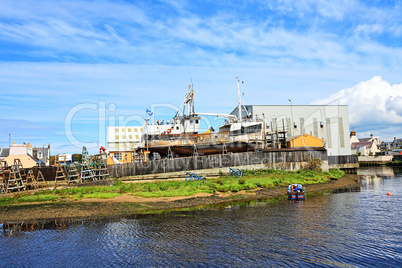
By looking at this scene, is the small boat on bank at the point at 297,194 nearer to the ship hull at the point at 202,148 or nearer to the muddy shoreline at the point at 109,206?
the muddy shoreline at the point at 109,206

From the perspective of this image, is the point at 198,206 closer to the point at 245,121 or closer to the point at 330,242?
the point at 330,242

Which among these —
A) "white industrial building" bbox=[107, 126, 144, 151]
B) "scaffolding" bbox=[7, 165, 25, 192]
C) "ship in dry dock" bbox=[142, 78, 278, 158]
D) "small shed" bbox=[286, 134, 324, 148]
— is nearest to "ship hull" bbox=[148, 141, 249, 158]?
"ship in dry dock" bbox=[142, 78, 278, 158]

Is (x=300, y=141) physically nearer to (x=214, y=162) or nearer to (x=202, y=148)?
(x=202, y=148)

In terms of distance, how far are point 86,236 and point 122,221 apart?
383cm

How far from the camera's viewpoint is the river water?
557 inches

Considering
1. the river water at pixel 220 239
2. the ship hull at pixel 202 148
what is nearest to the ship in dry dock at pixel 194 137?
the ship hull at pixel 202 148

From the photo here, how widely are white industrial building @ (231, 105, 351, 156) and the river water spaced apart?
46.8 m

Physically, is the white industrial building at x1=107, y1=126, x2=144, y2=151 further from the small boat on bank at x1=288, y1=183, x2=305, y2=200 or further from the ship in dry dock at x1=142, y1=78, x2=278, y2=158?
the small boat on bank at x1=288, y1=183, x2=305, y2=200

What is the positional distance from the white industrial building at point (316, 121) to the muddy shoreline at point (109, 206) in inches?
1602

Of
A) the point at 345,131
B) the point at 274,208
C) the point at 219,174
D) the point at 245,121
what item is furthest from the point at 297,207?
the point at 345,131

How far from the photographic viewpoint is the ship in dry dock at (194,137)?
1978 inches

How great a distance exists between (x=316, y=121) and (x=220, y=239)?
63.0 m

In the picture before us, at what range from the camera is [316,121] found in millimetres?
73000

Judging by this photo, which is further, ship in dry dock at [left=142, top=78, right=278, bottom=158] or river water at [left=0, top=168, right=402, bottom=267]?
ship in dry dock at [left=142, top=78, right=278, bottom=158]
